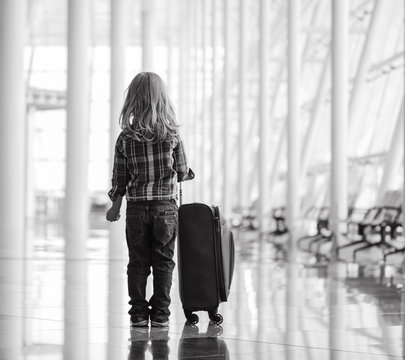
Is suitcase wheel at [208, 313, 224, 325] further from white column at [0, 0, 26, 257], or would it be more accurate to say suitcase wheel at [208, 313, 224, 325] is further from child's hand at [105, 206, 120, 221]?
white column at [0, 0, 26, 257]

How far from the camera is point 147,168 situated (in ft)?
21.7

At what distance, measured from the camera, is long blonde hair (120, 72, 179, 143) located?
21.3 feet

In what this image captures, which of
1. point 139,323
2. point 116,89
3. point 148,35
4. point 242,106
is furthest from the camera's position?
point 242,106

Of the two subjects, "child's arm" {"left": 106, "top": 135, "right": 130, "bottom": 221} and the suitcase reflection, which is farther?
"child's arm" {"left": 106, "top": 135, "right": 130, "bottom": 221}

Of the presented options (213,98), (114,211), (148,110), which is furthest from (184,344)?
(213,98)

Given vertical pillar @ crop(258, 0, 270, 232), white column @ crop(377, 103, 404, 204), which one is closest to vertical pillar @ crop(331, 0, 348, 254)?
white column @ crop(377, 103, 404, 204)

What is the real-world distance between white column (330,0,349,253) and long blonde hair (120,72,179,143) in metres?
12.1

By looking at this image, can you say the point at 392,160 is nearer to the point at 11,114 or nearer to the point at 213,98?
the point at 11,114

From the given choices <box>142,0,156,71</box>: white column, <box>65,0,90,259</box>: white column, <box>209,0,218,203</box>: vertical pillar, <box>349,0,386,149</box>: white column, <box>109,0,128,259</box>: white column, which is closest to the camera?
<box>65,0,90,259</box>: white column

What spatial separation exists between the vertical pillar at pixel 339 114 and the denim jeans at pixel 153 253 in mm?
11971

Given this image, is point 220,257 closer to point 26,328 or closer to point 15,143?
point 26,328

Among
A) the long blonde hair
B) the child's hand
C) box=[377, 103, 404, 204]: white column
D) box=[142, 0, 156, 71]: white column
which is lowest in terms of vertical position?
the child's hand

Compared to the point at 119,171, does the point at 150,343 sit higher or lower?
lower

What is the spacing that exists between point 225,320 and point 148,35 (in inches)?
970
